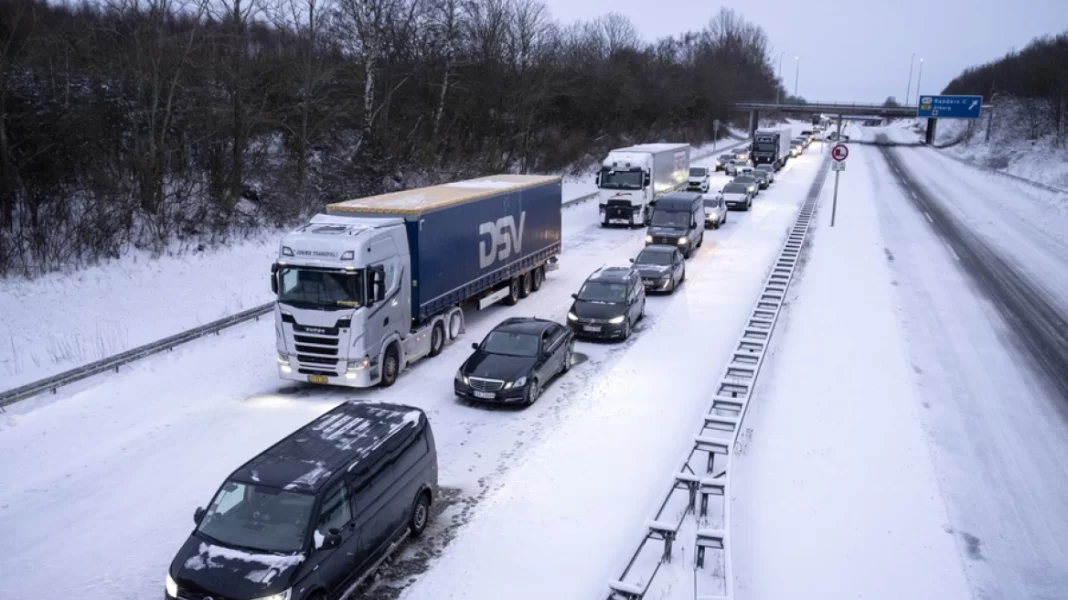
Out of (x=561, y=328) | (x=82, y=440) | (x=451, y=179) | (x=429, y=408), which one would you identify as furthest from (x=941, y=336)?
(x=451, y=179)

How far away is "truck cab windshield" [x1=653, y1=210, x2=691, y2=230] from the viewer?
29.5 m

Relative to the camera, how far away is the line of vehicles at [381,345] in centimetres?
823

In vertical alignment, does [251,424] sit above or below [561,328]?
below

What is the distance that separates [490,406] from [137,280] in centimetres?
1324

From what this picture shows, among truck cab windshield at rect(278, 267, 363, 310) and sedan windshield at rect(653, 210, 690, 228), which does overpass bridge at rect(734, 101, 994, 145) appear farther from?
truck cab windshield at rect(278, 267, 363, 310)

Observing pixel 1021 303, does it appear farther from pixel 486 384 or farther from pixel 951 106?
pixel 951 106

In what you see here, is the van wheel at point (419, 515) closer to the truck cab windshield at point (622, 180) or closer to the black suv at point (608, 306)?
the black suv at point (608, 306)

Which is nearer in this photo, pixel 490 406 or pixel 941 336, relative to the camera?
pixel 490 406

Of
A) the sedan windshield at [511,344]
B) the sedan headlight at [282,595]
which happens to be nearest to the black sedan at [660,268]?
the sedan windshield at [511,344]

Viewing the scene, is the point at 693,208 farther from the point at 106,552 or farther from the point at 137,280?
the point at 106,552

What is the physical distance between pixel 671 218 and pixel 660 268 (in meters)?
6.46

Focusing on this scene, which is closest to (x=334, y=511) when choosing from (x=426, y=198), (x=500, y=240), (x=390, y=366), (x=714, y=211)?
(x=390, y=366)

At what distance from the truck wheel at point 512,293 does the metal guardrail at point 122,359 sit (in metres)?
6.80

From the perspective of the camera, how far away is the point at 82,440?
13211 mm
